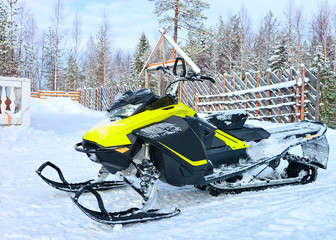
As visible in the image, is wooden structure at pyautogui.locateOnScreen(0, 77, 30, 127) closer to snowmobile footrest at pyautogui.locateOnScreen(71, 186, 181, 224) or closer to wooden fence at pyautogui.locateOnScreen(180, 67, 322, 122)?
snowmobile footrest at pyautogui.locateOnScreen(71, 186, 181, 224)

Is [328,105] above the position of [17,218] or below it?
above

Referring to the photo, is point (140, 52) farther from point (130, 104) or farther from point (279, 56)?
point (130, 104)

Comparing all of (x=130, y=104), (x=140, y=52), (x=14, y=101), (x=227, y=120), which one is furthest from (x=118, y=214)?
(x=140, y=52)

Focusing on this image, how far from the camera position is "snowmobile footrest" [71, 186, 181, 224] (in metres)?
1.99

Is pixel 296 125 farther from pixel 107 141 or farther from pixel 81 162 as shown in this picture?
pixel 81 162

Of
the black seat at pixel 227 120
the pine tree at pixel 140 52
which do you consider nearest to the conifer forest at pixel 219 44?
the pine tree at pixel 140 52

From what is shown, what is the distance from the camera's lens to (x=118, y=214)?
7.04 feet

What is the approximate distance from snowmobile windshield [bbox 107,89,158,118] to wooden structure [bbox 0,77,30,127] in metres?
5.10

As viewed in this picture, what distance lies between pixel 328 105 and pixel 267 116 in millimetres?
12886

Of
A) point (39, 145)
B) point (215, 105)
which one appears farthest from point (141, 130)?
point (215, 105)

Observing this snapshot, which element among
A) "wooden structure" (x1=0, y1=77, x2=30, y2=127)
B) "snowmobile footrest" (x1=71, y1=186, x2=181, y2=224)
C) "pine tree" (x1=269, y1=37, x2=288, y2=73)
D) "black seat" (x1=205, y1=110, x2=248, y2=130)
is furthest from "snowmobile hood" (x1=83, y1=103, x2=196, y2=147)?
"pine tree" (x1=269, y1=37, x2=288, y2=73)

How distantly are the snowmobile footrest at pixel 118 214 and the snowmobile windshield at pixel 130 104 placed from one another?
0.66 metres

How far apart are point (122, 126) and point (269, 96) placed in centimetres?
870

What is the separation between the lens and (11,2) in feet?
90.2
